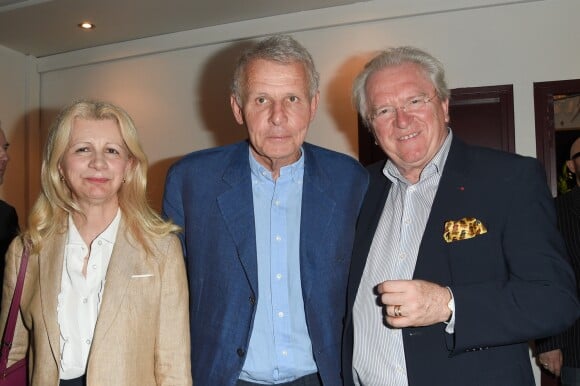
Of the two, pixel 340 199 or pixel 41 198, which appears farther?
pixel 340 199

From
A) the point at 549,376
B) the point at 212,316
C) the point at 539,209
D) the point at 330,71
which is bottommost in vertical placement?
the point at 549,376

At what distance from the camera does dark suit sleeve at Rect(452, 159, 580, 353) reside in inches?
58.9

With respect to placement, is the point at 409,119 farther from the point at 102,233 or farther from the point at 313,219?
the point at 102,233

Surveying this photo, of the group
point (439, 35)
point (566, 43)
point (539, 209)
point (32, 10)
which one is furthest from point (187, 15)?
point (539, 209)

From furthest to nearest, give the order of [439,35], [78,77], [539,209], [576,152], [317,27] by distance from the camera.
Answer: [78,77] < [317,27] < [439,35] < [576,152] < [539,209]

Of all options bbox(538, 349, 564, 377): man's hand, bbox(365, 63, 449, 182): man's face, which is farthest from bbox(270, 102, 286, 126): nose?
bbox(538, 349, 564, 377): man's hand

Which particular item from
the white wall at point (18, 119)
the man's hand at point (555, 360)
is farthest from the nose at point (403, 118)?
the white wall at point (18, 119)

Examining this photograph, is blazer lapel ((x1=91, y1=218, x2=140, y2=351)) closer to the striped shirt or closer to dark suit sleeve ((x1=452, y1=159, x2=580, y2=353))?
the striped shirt

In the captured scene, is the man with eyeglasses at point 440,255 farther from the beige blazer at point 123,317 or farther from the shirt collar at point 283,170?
the beige blazer at point 123,317

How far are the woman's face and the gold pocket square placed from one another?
1.14 m

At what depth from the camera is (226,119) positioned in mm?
5680

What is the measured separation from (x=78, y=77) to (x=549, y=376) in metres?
5.94

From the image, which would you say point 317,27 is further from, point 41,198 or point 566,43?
point 41,198

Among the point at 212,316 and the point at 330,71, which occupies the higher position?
the point at 330,71
